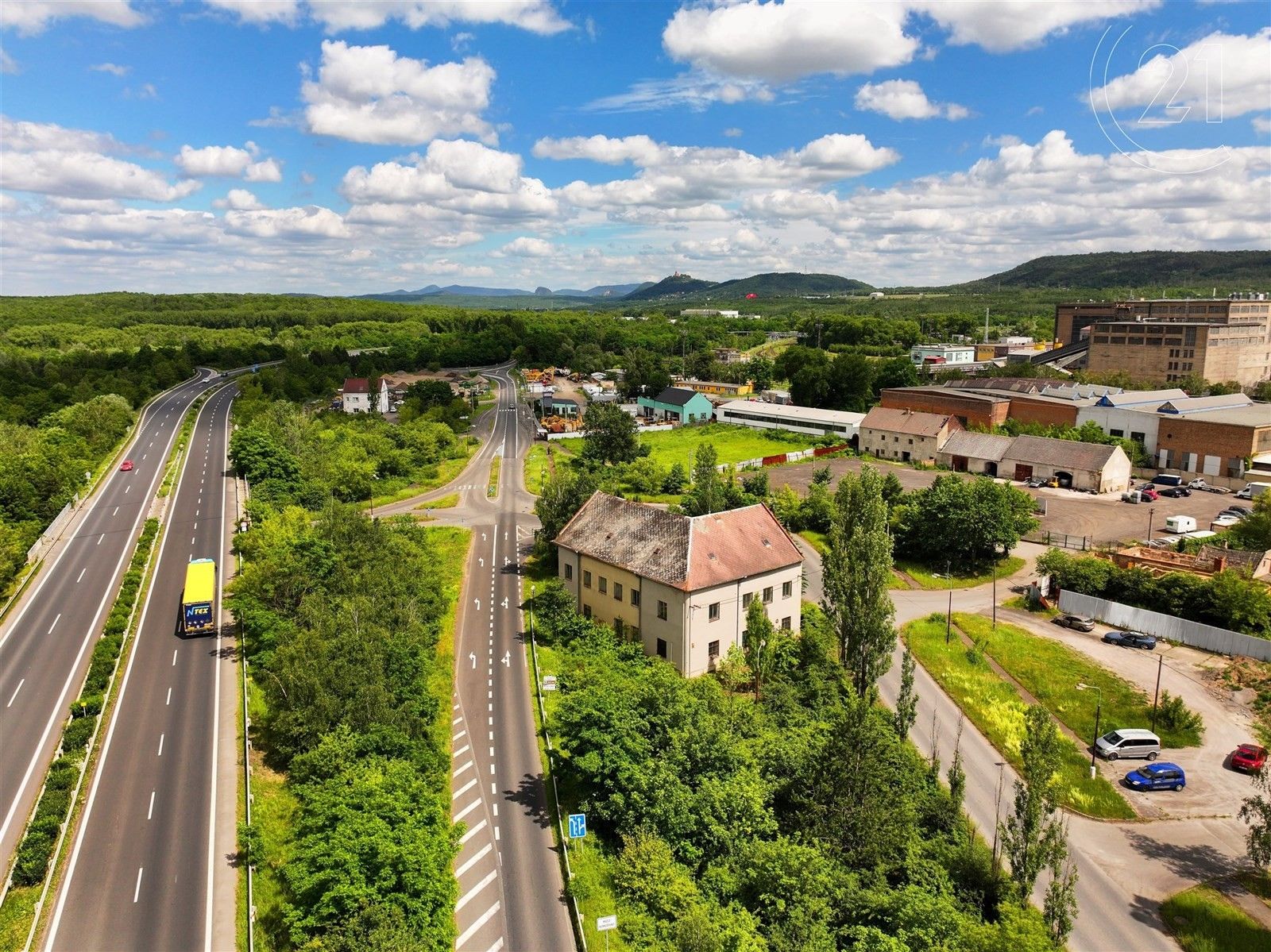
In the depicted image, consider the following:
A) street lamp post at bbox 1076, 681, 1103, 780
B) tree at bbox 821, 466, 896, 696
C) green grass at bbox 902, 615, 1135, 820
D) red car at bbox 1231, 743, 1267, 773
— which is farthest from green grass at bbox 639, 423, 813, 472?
red car at bbox 1231, 743, 1267, 773

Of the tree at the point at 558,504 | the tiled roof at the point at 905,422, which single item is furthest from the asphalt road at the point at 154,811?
the tiled roof at the point at 905,422

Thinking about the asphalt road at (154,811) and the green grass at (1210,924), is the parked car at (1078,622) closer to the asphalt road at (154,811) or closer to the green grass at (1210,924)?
the green grass at (1210,924)

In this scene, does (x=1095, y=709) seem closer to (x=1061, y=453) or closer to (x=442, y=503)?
(x=1061, y=453)

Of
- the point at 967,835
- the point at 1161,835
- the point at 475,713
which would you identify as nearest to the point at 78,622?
the point at 475,713

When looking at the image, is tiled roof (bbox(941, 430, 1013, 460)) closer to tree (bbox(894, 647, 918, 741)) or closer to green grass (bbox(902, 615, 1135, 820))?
green grass (bbox(902, 615, 1135, 820))

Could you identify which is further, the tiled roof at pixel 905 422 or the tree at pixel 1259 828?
the tiled roof at pixel 905 422

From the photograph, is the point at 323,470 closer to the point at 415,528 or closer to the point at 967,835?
the point at 415,528
